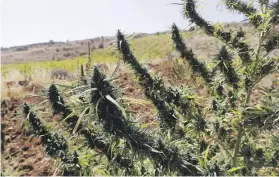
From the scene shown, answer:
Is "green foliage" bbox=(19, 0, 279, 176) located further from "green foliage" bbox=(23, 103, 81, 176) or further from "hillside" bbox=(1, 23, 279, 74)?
"hillside" bbox=(1, 23, 279, 74)

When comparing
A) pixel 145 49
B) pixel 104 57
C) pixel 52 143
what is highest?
pixel 145 49

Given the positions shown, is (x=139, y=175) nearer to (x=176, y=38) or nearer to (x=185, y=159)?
(x=185, y=159)

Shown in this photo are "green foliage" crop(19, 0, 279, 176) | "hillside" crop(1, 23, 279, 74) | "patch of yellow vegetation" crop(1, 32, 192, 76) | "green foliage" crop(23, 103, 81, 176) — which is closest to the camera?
"green foliage" crop(19, 0, 279, 176)

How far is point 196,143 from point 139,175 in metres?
0.78

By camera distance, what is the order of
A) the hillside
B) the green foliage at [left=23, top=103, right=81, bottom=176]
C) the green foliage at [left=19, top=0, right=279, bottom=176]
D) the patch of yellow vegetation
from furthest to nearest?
the hillside
the patch of yellow vegetation
the green foliage at [left=23, top=103, right=81, bottom=176]
the green foliage at [left=19, top=0, right=279, bottom=176]

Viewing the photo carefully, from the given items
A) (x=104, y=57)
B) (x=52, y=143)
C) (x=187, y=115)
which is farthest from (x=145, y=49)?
(x=52, y=143)

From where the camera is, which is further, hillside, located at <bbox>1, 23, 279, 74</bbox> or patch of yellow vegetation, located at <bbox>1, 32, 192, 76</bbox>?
hillside, located at <bbox>1, 23, 279, 74</bbox>

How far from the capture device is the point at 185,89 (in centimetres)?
274

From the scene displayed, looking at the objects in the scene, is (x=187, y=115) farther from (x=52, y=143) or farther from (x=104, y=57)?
(x=104, y=57)

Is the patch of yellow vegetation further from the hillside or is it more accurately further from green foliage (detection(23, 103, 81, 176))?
green foliage (detection(23, 103, 81, 176))

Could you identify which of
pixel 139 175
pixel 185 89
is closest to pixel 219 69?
pixel 185 89

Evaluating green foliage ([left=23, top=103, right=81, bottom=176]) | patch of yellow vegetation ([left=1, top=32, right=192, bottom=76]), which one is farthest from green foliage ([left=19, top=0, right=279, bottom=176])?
patch of yellow vegetation ([left=1, top=32, right=192, bottom=76])

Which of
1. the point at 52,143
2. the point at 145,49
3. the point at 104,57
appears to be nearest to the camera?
the point at 52,143

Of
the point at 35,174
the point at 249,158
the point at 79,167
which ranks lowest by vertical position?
the point at 35,174
